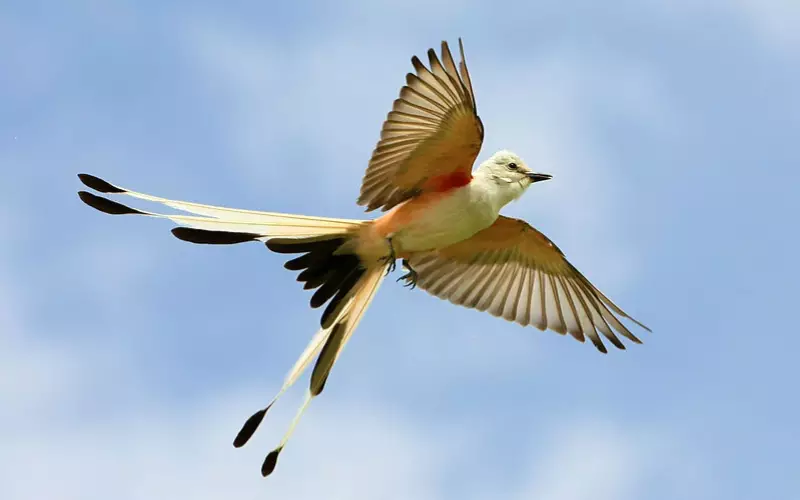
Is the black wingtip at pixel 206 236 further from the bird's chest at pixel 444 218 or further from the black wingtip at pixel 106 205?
the bird's chest at pixel 444 218

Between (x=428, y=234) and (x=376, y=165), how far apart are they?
56cm

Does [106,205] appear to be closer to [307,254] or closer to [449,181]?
[307,254]

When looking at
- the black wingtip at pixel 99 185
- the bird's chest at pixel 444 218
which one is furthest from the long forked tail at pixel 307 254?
the bird's chest at pixel 444 218

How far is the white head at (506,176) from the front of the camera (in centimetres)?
747

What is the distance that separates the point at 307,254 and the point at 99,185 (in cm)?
136

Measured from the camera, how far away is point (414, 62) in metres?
6.76

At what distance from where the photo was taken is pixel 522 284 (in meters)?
8.80

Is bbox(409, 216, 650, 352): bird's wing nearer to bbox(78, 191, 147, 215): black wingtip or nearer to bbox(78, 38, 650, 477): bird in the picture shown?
bbox(78, 38, 650, 477): bird

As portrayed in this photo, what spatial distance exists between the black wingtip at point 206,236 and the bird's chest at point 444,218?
113cm

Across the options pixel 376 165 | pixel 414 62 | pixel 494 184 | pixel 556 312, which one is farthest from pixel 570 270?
pixel 414 62

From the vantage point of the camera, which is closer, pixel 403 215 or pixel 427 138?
pixel 427 138

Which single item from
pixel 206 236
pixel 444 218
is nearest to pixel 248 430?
pixel 206 236

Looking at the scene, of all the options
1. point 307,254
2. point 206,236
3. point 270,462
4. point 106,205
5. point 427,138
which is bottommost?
point 270,462

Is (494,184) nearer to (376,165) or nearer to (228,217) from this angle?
(376,165)
